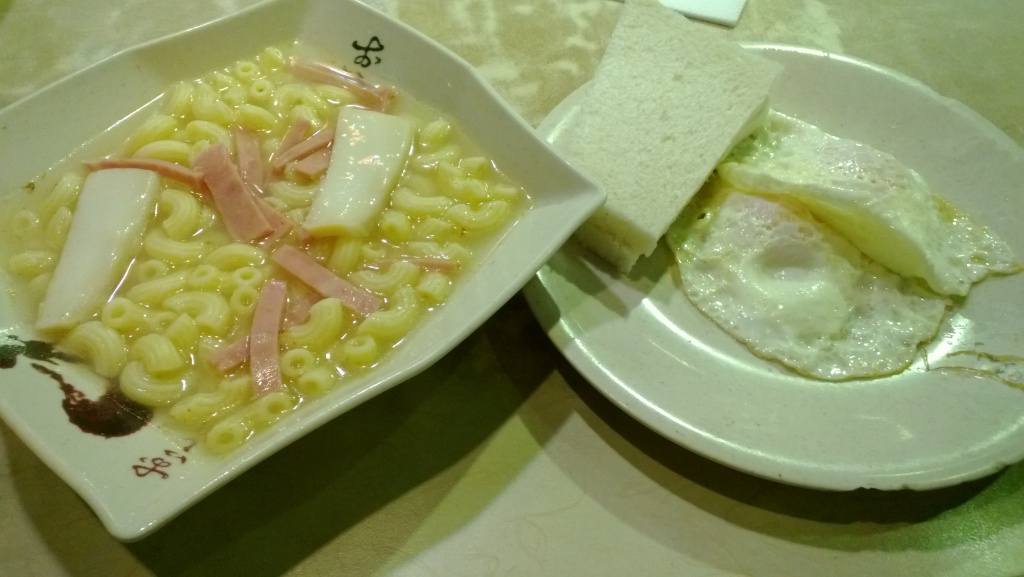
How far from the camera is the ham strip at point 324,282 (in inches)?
58.1

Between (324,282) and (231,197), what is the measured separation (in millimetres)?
368

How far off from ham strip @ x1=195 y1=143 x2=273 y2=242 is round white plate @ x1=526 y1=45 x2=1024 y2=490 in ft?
2.29

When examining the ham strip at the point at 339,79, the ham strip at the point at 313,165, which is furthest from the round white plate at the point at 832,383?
the ham strip at the point at 313,165

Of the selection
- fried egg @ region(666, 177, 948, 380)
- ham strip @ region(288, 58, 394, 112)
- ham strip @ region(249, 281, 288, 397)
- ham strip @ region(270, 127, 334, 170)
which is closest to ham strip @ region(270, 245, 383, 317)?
ham strip @ region(249, 281, 288, 397)

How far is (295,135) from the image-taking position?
1764mm

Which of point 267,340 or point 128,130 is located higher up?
point 128,130

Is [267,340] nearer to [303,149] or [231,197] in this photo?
[231,197]

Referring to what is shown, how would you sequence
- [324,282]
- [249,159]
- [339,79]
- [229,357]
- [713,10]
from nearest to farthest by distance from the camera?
1. [229,357]
2. [324,282]
3. [249,159]
4. [339,79]
5. [713,10]

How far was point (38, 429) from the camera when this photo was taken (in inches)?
44.1

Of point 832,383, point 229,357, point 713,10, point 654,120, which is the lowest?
point 832,383

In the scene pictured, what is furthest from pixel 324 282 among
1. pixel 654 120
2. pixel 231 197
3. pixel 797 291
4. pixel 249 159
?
pixel 797 291

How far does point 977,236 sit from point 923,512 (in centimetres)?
87

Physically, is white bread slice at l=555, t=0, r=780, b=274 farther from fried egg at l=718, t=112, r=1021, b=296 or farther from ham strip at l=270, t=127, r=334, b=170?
ham strip at l=270, t=127, r=334, b=170

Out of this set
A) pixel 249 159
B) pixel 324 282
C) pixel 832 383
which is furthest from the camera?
pixel 249 159
